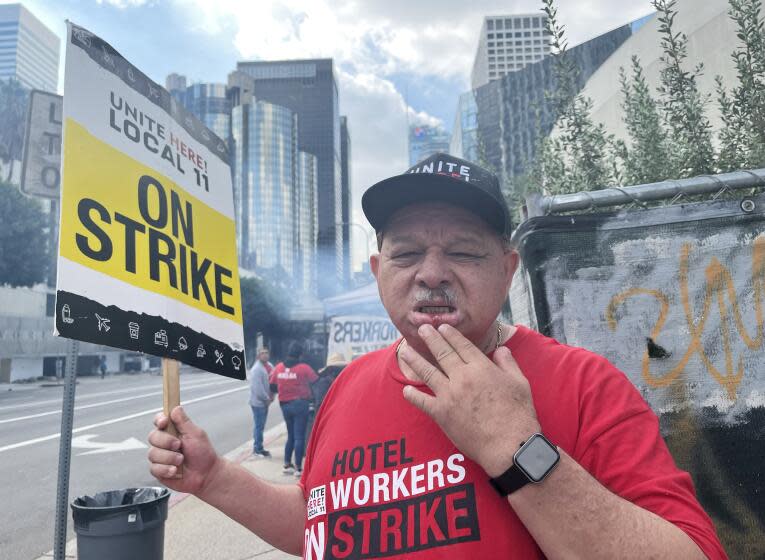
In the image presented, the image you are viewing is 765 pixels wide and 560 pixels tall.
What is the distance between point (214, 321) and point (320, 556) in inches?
38.3

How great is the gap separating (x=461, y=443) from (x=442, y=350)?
0.63ft

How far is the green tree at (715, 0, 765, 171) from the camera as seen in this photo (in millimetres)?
3613

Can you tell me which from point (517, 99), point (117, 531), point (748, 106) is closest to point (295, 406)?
point (117, 531)

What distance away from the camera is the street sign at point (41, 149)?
3.38m

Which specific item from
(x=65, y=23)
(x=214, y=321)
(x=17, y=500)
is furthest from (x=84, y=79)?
(x=17, y=500)

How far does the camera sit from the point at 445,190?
1461mm

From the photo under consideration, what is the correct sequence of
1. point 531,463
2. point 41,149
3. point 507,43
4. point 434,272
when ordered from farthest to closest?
point 507,43 < point 41,149 < point 434,272 < point 531,463

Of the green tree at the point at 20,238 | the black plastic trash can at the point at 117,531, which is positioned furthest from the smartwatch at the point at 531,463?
the green tree at the point at 20,238

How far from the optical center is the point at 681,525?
1022 mm

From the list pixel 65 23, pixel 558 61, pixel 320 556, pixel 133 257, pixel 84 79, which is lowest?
pixel 320 556

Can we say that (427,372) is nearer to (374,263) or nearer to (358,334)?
(374,263)

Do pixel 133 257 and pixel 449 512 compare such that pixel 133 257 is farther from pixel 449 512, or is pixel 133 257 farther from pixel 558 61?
pixel 558 61

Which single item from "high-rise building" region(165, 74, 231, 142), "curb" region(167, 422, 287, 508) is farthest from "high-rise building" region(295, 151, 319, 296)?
"curb" region(167, 422, 287, 508)

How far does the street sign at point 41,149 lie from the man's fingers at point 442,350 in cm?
307
